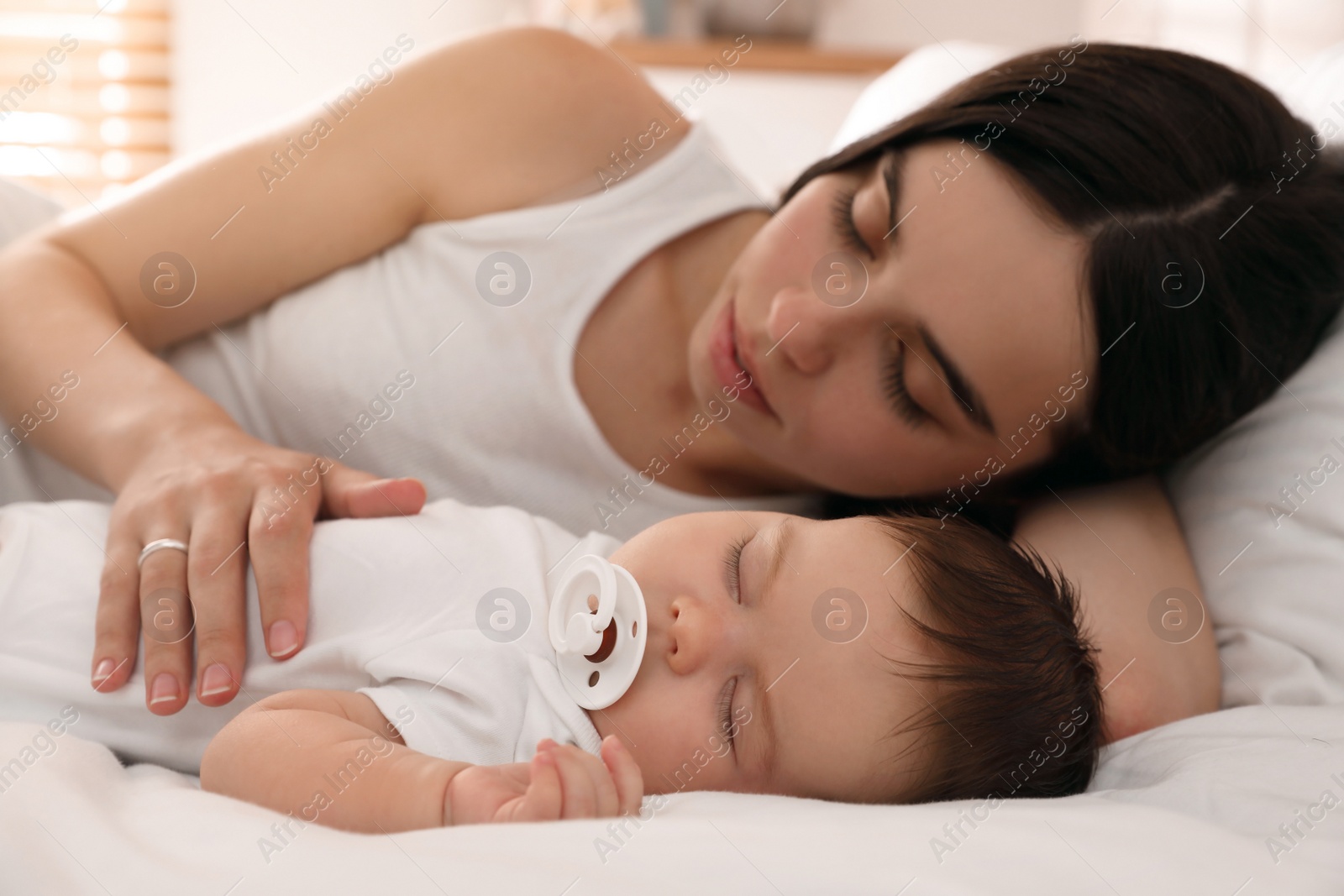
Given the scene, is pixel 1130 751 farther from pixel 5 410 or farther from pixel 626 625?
pixel 5 410

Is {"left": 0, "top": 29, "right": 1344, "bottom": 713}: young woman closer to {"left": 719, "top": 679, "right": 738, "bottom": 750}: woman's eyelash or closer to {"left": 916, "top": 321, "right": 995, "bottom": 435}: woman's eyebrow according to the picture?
{"left": 916, "top": 321, "right": 995, "bottom": 435}: woman's eyebrow

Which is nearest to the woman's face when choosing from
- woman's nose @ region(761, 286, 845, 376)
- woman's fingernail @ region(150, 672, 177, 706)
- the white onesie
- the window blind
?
woman's nose @ region(761, 286, 845, 376)

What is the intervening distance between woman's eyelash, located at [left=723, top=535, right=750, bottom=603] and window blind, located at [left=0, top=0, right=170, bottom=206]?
10.7 ft

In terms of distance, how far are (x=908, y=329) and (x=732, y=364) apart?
217 millimetres

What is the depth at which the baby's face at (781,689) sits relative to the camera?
2.63 ft

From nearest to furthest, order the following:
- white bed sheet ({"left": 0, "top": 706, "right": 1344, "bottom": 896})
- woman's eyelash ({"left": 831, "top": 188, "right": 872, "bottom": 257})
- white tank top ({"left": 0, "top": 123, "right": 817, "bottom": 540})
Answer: white bed sheet ({"left": 0, "top": 706, "right": 1344, "bottom": 896})
woman's eyelash ({"left": 831, "top": 188, "right": 872, "bottom": 257})
white tank top ({"left": 0, "top": 123, "right": 817, "bottom": 540})

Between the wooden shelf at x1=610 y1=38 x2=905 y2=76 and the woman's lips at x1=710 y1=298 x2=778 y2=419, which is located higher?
the wooden shelf at x1=610 y1=38 x2=905 y2=76

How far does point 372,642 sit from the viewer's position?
0.86m

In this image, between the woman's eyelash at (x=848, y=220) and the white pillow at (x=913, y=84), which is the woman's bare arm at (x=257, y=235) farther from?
the white pillow at (x=913, y=84)

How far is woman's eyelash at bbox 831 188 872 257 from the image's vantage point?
3.62 ft

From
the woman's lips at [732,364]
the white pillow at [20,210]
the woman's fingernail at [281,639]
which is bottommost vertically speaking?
the woman's fingernail at [281,639]

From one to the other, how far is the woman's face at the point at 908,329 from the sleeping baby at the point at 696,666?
8.1 inches

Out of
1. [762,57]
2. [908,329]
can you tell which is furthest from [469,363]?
[762,57]

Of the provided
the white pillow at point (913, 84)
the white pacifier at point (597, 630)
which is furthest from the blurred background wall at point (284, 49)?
the white pacifier at point (597, 630)
